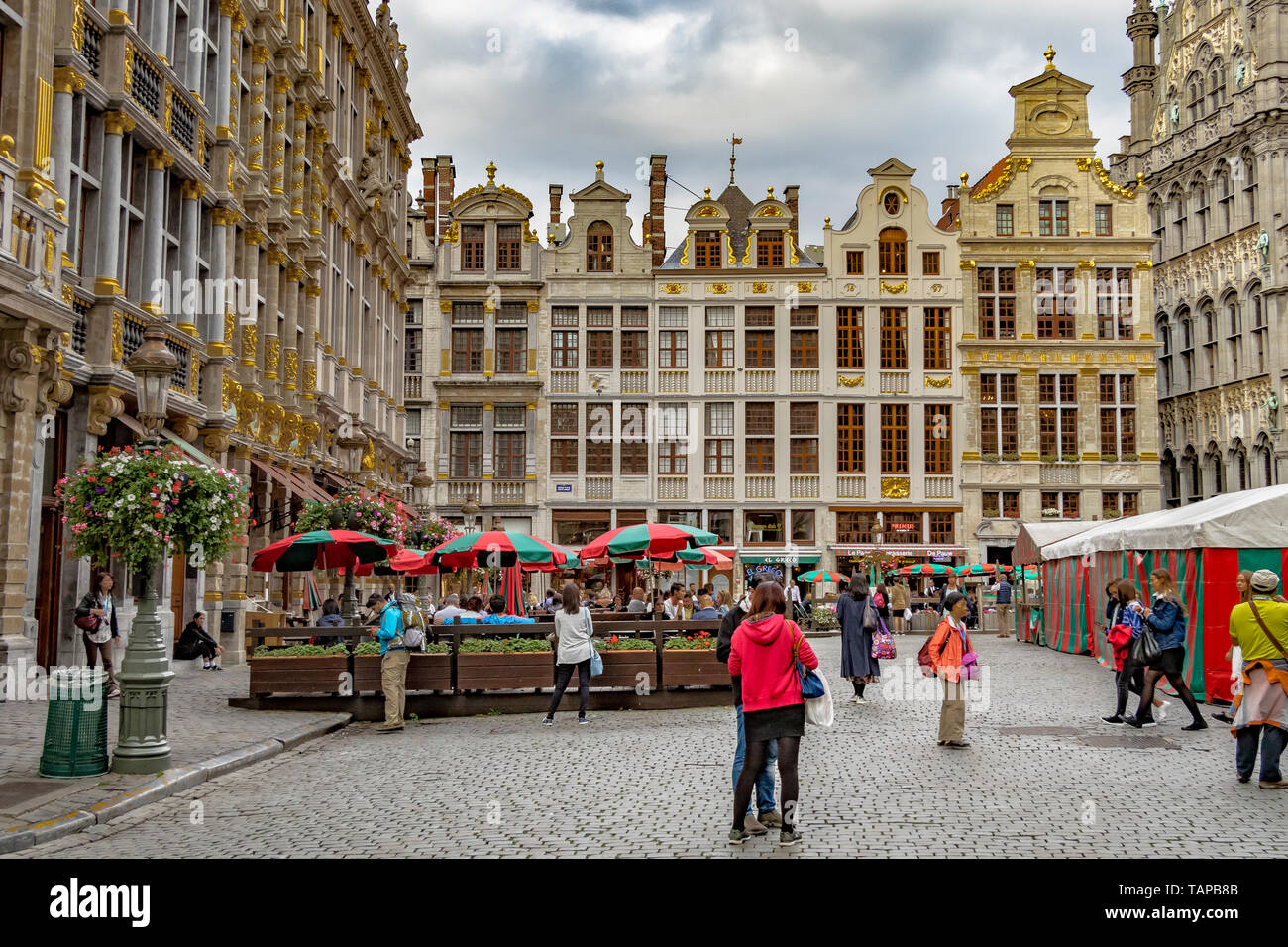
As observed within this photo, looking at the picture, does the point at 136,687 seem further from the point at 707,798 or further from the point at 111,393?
the point at 111,393

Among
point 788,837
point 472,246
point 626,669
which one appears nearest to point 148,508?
point 788,837

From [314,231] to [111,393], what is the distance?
37.4 ft

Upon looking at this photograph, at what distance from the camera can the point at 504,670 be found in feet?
49.3

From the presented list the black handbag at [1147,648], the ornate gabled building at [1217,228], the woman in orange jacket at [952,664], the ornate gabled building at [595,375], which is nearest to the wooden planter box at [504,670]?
the woman in orange jacket at [952,664]

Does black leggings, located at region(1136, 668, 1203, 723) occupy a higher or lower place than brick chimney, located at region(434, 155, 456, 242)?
lower

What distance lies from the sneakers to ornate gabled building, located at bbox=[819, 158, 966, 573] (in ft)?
125

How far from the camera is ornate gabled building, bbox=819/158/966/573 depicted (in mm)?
45594

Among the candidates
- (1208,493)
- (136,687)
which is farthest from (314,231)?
(1208,493)

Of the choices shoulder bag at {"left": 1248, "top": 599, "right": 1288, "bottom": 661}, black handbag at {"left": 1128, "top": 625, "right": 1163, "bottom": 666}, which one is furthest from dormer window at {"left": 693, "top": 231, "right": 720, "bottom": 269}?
shoulder bag at {"left": 1248, "top": 599, "right": 1288, "bottom": 661}

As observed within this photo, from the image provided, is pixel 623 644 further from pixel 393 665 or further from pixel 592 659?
pixel 393 665

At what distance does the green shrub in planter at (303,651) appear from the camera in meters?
14.8

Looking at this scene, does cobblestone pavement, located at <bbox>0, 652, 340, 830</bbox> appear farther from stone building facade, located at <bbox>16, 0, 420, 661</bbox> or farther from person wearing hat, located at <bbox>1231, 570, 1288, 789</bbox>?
person wearing hat, located at <bbox>1231, 570, 1288, 789</bbox>

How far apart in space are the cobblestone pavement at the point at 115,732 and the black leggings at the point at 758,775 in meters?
4.61

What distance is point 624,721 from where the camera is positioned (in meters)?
14.2
